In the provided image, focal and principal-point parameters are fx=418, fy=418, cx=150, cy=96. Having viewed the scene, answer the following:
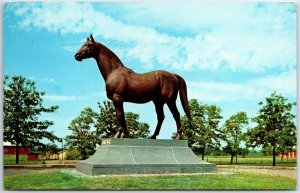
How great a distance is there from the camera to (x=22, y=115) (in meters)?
10.1

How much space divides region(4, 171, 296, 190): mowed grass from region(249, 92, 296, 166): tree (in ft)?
4.82

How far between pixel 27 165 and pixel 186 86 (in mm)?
4278

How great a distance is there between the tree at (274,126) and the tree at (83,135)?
14.3 ft

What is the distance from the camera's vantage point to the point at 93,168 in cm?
800

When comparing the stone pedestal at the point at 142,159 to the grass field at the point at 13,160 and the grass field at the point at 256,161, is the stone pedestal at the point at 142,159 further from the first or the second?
the grass field at the point at 256,161

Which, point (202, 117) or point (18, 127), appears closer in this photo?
point (18, 127)

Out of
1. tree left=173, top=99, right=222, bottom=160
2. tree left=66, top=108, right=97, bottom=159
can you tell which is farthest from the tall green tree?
tree left=66, top=108, right=97, bottom=159

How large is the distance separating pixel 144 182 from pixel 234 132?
5274mm

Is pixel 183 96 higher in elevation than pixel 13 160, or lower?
higher

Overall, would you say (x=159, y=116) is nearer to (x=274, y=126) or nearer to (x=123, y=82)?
(x=123, y=82)

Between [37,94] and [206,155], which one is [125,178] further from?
[206,155]

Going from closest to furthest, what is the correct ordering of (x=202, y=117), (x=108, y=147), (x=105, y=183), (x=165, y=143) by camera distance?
(x=105, y=183) → (x=108, y=147) → (x=165, y=143) → (x=202, y=117)

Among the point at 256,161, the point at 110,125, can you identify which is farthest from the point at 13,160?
the point at 256,161

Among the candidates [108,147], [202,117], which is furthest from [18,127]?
[202,117]
